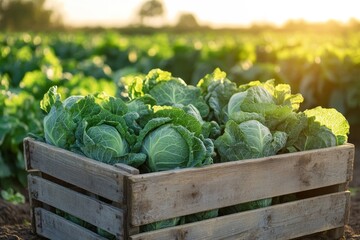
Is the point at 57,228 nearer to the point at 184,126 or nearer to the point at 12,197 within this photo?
the point at 184,126

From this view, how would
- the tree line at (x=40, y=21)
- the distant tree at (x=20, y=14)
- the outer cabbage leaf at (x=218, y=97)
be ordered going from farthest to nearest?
the distant tree at (x=20, y=14)
the tree line at (x=40, y=21)
the outer cabbage leaf at (x=218, y=97)

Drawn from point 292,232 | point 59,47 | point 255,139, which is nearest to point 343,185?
point 292,232

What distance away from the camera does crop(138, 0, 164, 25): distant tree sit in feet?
360

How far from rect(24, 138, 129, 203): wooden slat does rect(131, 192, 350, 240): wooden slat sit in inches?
12.2

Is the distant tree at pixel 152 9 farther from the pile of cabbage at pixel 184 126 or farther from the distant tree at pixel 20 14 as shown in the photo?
the pile of cabbage at pixel 184 126

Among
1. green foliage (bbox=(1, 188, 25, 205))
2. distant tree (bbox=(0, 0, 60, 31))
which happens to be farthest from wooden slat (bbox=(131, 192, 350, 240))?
distant tree (bbox=(0, 0, 60, 31))

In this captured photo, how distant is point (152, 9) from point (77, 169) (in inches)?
4306

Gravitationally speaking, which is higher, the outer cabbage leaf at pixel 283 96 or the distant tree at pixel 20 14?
the outer cabbage leaf at pixel 283 96

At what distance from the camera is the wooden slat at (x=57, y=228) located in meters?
3.73

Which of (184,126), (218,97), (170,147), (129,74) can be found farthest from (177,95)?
(129,74)

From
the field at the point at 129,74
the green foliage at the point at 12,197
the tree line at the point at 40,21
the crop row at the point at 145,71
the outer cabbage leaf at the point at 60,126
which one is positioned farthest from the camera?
the tree line at the point at 40,21

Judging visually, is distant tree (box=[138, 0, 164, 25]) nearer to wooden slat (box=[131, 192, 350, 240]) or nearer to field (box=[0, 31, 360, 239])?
field (box=[0, 31, 360, 239])

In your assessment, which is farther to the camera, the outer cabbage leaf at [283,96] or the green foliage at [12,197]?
the green foliage at [12,197]

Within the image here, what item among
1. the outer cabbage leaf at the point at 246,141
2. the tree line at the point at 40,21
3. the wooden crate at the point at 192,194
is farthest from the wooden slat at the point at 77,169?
the tree line at the point at 40,21
